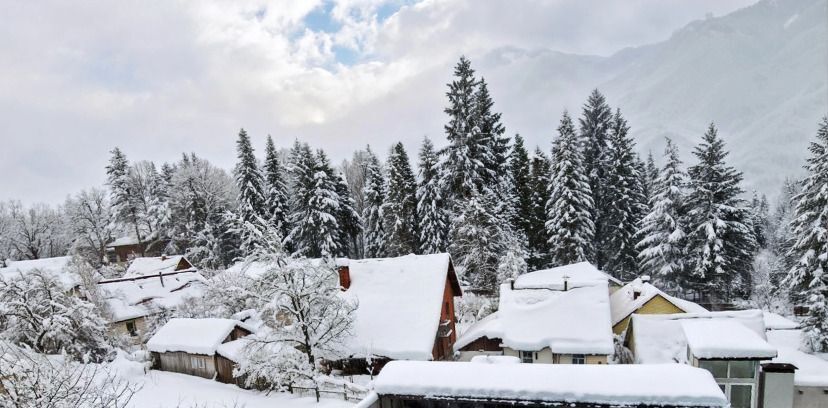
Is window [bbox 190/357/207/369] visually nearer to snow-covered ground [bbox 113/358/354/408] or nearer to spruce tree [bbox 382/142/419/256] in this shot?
snow-covered ground [bbox 113/358/354/408]

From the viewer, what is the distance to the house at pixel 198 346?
20.5 metres

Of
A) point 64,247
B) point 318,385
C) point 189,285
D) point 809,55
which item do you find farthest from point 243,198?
point 809,55

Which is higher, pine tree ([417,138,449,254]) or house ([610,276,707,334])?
pine tree ([417,138,449,254])

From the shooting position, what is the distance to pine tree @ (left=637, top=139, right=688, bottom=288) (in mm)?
32031

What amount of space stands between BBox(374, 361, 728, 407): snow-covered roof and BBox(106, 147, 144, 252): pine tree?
55241 mm

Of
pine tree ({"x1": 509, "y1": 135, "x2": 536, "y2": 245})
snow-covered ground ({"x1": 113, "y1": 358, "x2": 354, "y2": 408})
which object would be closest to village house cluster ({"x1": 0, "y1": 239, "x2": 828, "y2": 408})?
snow-covered ground ({"x1": 113, "y1": 358, "x2": 354, "y2": 408})

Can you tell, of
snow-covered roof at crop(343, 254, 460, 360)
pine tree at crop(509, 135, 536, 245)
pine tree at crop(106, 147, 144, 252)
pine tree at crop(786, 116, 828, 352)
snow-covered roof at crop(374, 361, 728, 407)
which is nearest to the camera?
snow-covered roof at crop(374, 361, 728, 407)

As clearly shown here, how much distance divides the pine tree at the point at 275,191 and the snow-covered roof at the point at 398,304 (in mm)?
21740

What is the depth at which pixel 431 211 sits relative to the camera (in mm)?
38875

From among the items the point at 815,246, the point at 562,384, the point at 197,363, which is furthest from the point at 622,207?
the point at 197,363

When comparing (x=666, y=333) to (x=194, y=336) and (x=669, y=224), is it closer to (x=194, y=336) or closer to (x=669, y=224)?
(x=669, y=224)

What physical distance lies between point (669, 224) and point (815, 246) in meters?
9.60

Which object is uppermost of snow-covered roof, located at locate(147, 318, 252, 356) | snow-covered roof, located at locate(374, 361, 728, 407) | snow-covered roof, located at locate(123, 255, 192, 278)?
snow-covered roof, located at locate(374, 361, 728, 407)

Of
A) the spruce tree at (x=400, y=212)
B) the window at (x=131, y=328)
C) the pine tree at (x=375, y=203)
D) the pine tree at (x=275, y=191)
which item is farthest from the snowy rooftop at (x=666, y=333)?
the pine tree at (x=275, y=191)
